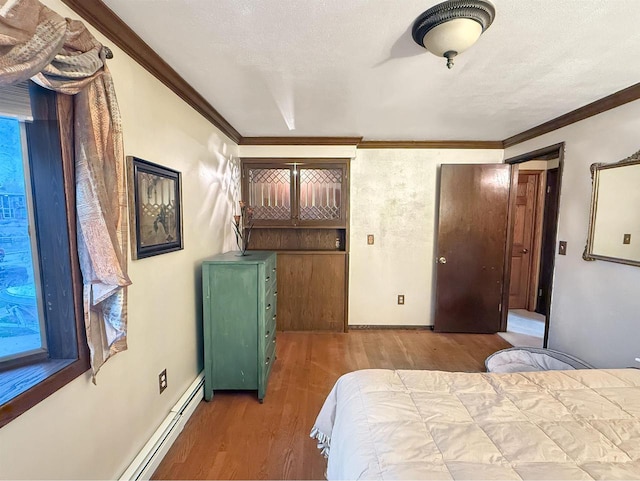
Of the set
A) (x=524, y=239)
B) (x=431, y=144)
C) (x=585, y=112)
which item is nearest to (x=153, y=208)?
(x=431, y=144)

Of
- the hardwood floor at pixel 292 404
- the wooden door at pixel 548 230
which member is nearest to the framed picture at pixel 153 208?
the hardwood floor at pixel 292 404

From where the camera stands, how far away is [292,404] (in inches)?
81.9

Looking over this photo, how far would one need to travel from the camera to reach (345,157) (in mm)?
3186

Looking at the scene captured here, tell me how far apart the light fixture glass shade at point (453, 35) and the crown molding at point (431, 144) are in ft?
6.57

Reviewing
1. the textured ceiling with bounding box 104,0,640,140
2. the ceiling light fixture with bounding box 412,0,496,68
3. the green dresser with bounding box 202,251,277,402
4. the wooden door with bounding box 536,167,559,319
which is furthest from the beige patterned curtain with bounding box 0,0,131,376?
the wooden door with bounding box 536,167,559,319

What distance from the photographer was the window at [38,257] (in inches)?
36.5

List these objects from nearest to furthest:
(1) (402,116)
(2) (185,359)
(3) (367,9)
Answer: (3) (367,9) < (2) (185,359) < (1) (402,116)

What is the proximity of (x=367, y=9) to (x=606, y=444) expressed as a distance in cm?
184

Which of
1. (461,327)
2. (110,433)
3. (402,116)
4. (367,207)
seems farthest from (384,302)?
(110,433)

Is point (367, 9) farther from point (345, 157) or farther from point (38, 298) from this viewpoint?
point (345, 157)

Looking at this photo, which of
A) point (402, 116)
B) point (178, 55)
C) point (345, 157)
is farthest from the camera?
point (345, 157)

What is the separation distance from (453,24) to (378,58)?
0.43m

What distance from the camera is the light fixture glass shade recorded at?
3.86 feet

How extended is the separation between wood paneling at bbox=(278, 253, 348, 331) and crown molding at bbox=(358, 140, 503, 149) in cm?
138
